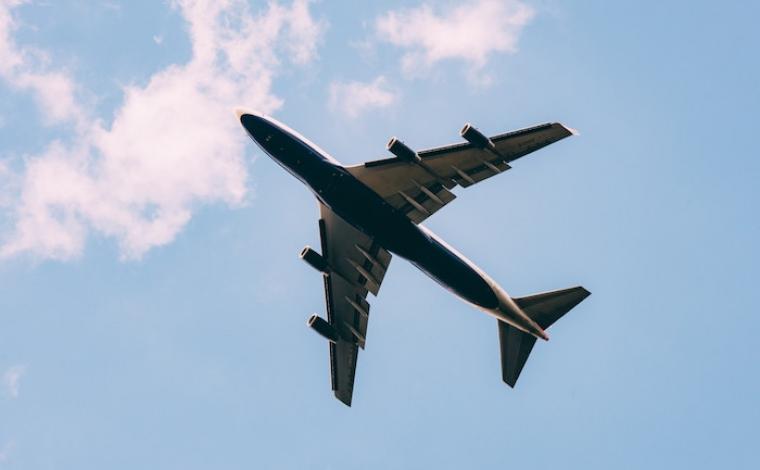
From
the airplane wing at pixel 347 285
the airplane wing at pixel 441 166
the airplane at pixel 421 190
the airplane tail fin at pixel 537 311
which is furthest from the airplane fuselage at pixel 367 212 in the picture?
the airplane wing at pixel 347 285

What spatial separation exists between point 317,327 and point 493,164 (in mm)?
22418

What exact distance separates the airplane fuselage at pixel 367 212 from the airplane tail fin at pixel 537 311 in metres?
2.57

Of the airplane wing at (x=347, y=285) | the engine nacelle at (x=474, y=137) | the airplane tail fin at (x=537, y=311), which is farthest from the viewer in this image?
the airplane wing at (x=347, y=285)

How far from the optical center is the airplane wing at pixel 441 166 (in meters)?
58.4

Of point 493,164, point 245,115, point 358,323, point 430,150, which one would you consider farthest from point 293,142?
point 358,323

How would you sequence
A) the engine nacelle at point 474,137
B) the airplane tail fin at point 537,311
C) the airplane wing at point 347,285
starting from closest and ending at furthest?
1. the engine nacelle at point 474,137
2. the airplane tail fin at point 537,311
3. the airplane wing at point 347,285

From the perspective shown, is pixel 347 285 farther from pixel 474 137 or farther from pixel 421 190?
pixel 474 137

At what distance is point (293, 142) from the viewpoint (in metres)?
62.0

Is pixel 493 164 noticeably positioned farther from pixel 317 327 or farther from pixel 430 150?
pixel 317 327

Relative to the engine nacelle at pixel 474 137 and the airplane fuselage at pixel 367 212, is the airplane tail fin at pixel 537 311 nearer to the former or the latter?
A: the airplane fuselage at pixel 367 212

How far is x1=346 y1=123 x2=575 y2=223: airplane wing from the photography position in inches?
2298

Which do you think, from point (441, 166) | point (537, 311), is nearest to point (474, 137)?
point (441, 166)

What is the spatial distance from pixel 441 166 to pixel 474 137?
4.40m

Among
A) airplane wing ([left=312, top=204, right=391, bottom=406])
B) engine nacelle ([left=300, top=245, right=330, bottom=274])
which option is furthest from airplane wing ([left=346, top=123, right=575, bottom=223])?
Answer: engine nacelle ([left=300, top=245, right=330, bottom=274])
